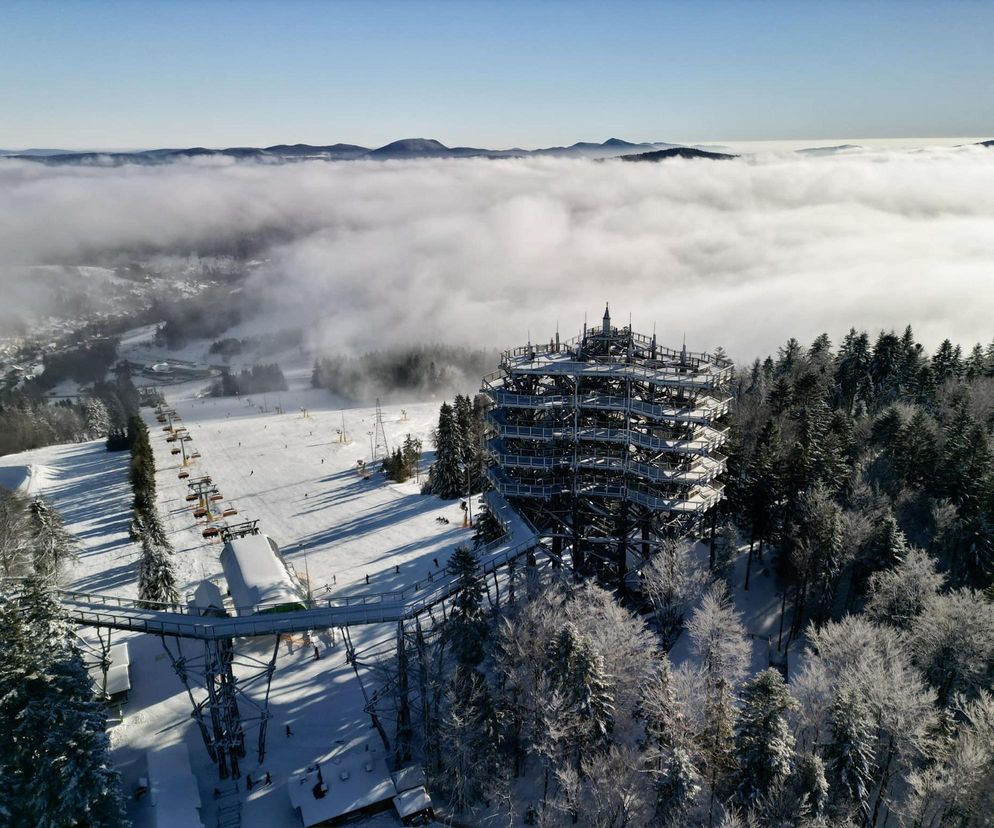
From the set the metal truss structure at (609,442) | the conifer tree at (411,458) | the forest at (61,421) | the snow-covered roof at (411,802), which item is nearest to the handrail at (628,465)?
the metal truss structure at (609,442)

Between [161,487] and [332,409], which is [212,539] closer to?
[161,487]

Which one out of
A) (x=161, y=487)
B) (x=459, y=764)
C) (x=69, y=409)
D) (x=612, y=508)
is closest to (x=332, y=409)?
(x=161, y=487)

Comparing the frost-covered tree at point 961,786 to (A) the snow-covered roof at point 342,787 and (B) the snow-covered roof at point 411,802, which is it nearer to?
(B) the snow-covered roof at point 411,802

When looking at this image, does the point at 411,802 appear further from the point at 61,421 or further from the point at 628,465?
the point at 61,421

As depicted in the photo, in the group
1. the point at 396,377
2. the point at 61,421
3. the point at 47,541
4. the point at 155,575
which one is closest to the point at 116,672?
the point at 155,575

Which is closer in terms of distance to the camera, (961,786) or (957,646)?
(961,786)

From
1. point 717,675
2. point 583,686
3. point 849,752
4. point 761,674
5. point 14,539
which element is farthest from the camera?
point 14,539
